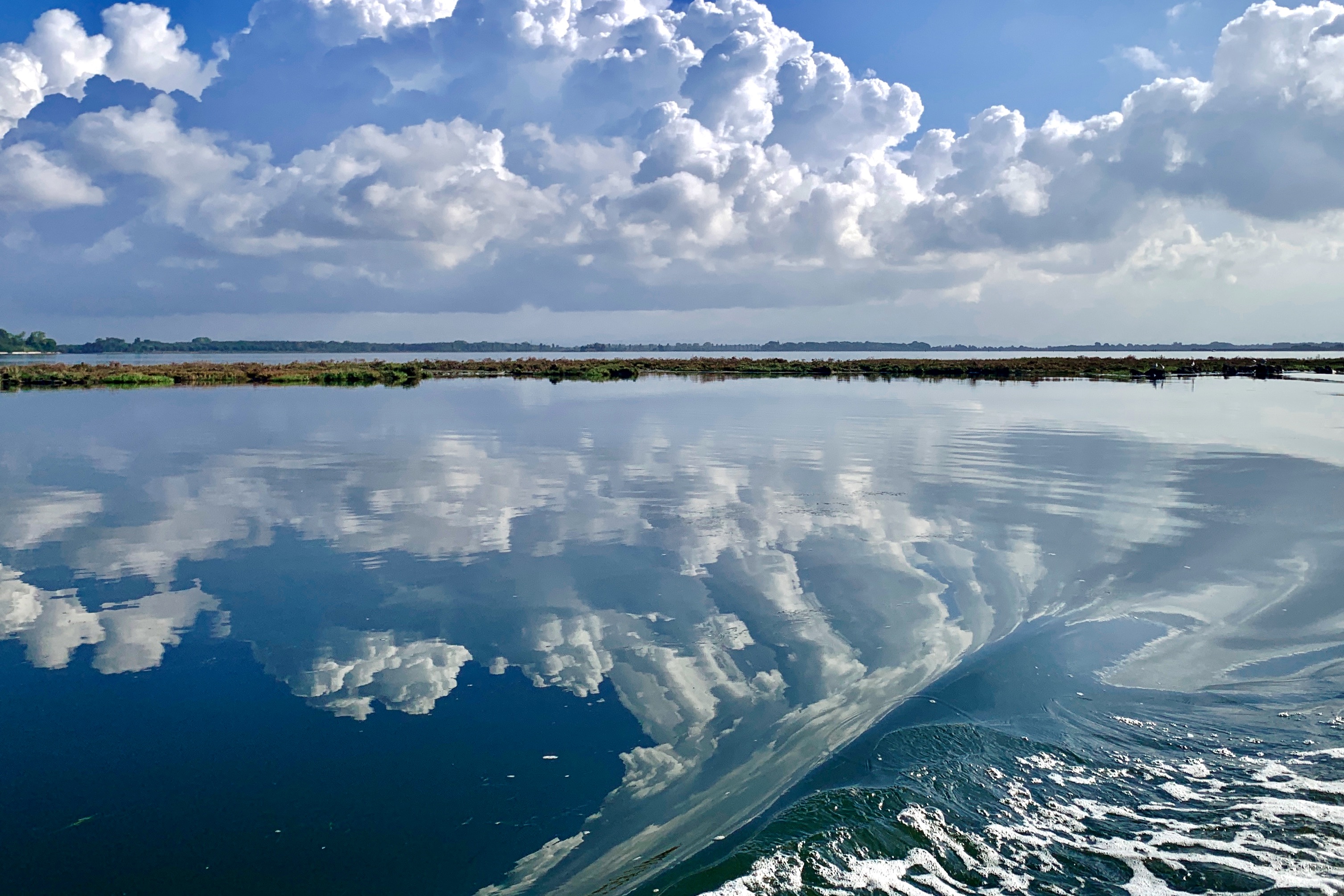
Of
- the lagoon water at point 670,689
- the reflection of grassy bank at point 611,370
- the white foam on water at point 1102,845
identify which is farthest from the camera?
the reflection of grassy bank at point 611,370

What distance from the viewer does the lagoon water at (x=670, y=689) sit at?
235 inches

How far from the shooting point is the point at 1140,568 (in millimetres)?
13094

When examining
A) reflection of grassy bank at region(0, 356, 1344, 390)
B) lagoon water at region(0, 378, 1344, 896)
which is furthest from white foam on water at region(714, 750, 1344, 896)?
reflection of grassy bank at region(0, 356, 1344, 390)

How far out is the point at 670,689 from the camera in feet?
28.3

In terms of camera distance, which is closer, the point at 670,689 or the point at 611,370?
the point at 670,689

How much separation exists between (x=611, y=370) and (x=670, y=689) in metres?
82.5

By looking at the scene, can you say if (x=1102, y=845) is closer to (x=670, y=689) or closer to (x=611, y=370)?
(x=670, y=689)

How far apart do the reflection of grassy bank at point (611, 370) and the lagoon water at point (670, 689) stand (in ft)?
185

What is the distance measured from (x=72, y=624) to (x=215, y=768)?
4696 mm

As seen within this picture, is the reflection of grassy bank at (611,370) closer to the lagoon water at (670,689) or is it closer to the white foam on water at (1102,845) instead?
the lagoon water at (670,689)

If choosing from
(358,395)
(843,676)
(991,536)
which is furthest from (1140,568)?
(358,395)

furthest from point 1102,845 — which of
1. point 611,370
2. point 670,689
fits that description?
point 611,370

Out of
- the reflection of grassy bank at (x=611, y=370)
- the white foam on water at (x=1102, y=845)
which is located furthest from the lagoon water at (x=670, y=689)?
the reflection of grassy bank at (x=611, y=370)

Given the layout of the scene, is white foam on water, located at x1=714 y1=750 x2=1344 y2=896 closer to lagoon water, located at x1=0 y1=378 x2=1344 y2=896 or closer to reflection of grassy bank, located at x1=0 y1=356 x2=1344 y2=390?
lagoon water, located at x1=0 y1=378 x2=1344 y2=896
